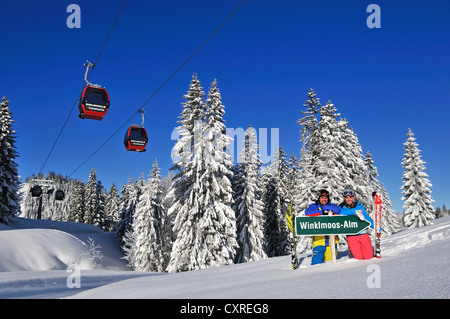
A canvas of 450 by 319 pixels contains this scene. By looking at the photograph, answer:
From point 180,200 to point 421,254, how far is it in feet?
63.5

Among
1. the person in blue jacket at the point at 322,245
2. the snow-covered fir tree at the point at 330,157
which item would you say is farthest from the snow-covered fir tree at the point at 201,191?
the person in blue jacket at the point at 322,245

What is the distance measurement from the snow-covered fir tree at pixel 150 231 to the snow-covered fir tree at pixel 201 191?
13.4 metres

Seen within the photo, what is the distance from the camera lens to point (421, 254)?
16.1ft

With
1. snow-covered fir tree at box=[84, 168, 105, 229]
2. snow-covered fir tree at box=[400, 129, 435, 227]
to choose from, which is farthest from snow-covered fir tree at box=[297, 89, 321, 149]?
snow-covered fir tree at box=[84, 168, 105, 229]

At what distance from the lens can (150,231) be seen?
1419 inches

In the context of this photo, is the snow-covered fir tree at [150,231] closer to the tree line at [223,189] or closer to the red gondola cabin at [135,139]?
the tree line at [223,189]

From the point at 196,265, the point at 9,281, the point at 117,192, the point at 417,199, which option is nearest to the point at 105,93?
the point at 9,281

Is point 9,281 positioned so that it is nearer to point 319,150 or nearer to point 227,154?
point 227,154

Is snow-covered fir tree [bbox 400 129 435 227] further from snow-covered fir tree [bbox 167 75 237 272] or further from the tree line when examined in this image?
snow-covered fir tree [bbox 167 75 237 272]

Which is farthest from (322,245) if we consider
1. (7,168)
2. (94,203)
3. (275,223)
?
(94,203)

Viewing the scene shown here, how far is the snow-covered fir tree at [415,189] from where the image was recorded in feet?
105

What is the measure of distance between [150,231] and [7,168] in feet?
63.2

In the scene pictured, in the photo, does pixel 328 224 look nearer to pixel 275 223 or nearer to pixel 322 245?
pixel 322 245

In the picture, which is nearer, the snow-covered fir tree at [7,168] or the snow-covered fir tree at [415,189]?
the snow-covered fir tree at [415,189]
